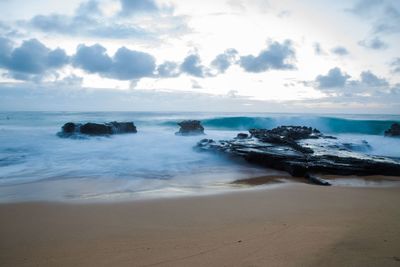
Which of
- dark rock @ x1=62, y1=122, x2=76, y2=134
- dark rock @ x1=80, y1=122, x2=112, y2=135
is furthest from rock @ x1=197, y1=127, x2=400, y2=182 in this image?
dark rock @ x1=62, y1=122, x2=76, y2=134

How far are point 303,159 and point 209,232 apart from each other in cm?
633

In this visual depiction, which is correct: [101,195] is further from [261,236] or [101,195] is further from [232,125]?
[232,125]

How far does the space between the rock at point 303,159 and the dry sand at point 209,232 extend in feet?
9.58

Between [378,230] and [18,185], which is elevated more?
[378,230]

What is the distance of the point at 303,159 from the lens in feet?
31.3

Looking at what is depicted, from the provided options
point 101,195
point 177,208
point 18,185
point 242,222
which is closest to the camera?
point 242,222

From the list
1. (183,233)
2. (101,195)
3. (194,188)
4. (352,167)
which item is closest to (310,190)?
(194,188)

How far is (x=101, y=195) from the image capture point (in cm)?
629

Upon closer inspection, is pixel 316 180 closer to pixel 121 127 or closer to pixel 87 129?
pixel 87 129

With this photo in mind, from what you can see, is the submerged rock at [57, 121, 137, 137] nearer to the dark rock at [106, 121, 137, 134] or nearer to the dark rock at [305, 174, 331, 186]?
the dark rock at [106, 121, 137, 134]

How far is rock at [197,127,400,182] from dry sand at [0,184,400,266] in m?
2.92

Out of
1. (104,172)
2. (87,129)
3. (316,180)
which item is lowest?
(104,172)

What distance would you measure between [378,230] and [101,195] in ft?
15.5

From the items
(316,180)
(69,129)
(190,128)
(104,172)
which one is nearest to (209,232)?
(316,180)
